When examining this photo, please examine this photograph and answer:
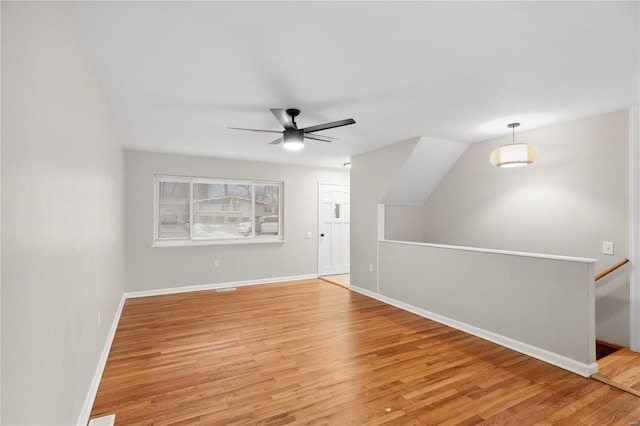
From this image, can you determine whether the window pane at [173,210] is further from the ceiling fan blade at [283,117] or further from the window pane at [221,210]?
the ceiling fan blade at [283,117]

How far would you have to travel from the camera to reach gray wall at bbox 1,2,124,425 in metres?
1.00

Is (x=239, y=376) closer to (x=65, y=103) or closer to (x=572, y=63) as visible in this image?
(x=65, y=103)

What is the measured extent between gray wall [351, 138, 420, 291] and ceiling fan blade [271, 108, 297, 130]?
209cm

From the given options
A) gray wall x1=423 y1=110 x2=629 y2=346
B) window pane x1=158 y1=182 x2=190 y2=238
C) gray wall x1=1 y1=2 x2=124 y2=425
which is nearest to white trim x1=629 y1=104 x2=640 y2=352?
gray wall x1=423 y1=110 x2=629 y2=346

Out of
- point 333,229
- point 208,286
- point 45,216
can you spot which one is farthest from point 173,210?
point 45,216

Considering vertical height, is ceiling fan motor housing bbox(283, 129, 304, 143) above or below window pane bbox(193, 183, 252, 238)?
above

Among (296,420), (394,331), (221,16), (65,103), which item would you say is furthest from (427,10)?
(394,331)

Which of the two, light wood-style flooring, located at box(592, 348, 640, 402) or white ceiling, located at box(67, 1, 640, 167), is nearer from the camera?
white ceiling, located at box(67, 1, 640, 167)

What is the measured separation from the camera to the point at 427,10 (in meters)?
1.70

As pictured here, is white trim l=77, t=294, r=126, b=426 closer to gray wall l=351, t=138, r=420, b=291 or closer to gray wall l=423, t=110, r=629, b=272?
gray wall l=351, t=138, r=420, b=291

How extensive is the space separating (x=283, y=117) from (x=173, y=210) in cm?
355

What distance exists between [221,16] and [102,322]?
107 inches

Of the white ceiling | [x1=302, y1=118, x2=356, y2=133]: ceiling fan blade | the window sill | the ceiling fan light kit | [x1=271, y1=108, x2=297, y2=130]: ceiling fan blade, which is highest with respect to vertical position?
the white ceiling

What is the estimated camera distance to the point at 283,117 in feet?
9.84
